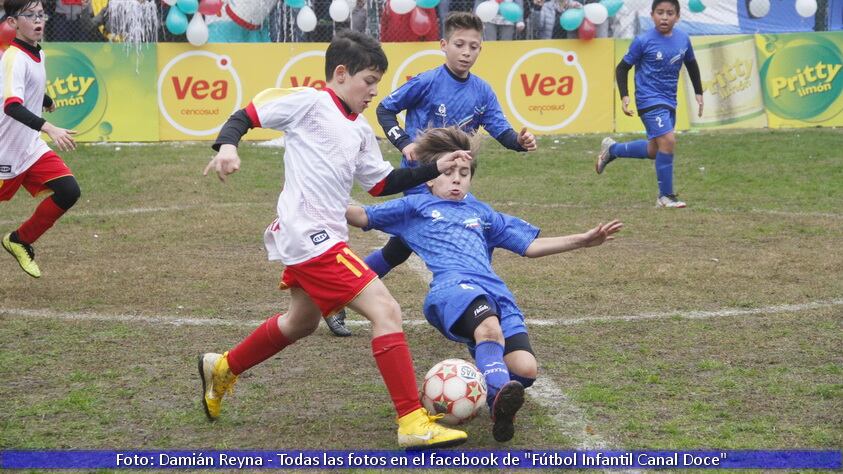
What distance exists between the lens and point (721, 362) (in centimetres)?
585

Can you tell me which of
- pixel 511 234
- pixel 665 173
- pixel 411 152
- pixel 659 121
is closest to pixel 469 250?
pixel 511 234

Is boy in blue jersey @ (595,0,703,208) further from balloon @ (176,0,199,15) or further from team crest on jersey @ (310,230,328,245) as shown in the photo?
team crest on jersey @ (310,230,328,245)

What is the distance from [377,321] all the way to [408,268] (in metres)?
3.95

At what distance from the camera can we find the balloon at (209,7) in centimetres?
1564

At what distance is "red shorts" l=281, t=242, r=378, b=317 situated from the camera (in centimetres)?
465

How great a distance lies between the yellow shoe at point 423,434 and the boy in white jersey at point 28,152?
427 centimetres

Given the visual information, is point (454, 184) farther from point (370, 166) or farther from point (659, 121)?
point (659, 121)

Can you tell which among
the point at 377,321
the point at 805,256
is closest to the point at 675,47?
the point at 805,256

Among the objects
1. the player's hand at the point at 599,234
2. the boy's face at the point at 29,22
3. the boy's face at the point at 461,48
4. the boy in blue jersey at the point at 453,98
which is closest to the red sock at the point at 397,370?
the player's hand at the point at 599,234

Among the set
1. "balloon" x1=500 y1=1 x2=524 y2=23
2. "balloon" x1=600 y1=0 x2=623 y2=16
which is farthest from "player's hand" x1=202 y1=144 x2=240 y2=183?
"balloon" x1=600 y1=0 x2=623 y2=16

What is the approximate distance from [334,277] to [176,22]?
1164 centimetres

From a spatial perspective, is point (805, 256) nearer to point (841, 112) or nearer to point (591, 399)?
point (591, 399)

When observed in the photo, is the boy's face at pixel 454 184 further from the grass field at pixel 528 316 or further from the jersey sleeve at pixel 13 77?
the jersey sleeve at pixel 13 77

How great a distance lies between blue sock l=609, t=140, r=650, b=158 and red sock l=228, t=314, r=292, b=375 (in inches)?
298
